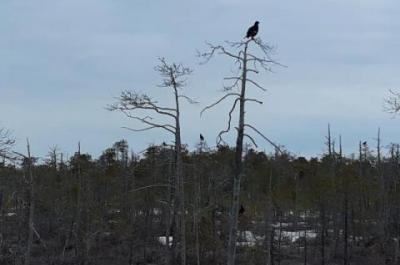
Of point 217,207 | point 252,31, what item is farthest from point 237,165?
point 217,207

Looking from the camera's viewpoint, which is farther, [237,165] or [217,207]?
[217,207]

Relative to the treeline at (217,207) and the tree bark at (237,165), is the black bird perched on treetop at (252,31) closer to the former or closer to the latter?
the tree bark at (237,165)

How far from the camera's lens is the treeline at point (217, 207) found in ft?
153

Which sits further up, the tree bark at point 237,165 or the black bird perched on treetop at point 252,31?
the black bird perched on treetop at point 252,31

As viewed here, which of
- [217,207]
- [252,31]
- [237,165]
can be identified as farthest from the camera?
[217,207]

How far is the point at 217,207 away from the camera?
Result: 1770 inches

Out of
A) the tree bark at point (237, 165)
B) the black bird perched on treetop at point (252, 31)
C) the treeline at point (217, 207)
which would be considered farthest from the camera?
the treeline at point (217, 207)

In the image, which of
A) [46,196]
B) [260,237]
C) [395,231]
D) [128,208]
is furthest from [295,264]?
[46,196]

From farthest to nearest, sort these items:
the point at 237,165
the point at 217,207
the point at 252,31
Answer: the point at 217,207, the point at 237,165, the point at 252,31

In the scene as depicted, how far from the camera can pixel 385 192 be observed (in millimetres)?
49562

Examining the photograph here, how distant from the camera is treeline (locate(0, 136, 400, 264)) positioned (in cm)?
4678

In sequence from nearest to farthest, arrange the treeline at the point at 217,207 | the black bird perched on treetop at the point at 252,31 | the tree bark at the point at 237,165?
1. the black bird perched on treetop at the point at 252,31
2. the tree bark at the point at 237,165
3. the treeline at the point at 217,207

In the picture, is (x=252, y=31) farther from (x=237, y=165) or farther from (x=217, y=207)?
(x=217, y=207)

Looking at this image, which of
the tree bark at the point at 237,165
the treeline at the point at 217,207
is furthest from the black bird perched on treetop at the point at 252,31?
the treeline at the point at 217,207
